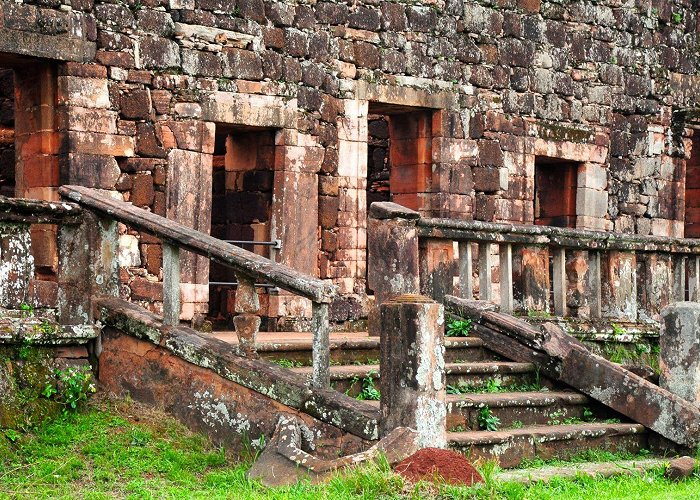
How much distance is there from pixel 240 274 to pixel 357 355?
5.76 ft

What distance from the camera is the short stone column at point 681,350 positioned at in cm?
1089

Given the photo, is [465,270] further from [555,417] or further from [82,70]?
[82,70]

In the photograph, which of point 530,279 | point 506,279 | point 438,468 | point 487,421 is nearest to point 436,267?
point 506,279

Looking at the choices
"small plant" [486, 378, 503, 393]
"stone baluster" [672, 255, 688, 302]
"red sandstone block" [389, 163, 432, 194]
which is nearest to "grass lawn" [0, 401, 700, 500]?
"small plant" [486, 378, 503, 393]

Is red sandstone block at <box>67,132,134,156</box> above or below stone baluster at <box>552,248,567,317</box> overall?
above

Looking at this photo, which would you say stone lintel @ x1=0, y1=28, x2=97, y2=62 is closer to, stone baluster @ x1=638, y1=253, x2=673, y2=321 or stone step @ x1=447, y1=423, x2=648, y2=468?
stone step @ x1=447, y1=423, x2=648, y2=468

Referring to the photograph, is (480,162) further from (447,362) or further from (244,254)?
(244,254)

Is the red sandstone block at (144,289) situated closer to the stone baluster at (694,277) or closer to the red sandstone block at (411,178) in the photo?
the red sandstone block at (411,178)

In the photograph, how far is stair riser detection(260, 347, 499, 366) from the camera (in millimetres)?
10281

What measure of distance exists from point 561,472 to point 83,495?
325 cm

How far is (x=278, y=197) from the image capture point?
14492 mm

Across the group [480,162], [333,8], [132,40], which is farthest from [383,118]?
[132,40]

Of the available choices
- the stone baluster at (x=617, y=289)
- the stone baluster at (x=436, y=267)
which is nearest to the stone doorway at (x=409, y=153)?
the stone baluster at (x=617, y=289)

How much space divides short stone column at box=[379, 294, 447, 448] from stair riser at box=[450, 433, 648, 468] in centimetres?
62
